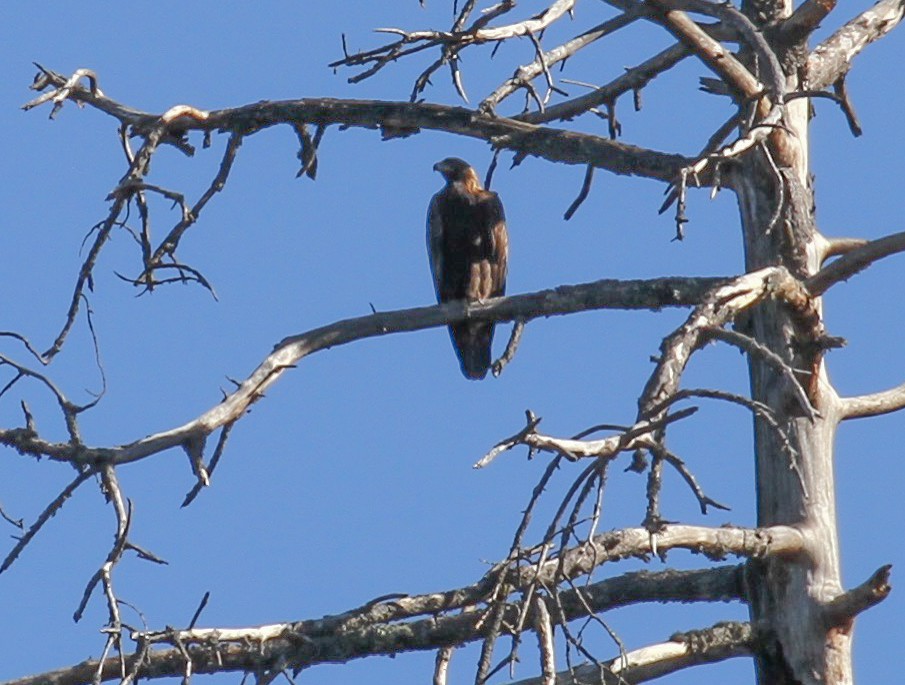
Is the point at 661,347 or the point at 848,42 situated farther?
the point at 848,42

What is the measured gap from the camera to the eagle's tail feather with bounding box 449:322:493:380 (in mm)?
8914

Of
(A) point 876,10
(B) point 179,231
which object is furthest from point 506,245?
(B) point 179,231

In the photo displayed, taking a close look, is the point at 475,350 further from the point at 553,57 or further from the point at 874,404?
the point at 874,404

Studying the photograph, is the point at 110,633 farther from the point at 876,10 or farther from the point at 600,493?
the point at 876,10

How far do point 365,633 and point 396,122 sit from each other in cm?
200

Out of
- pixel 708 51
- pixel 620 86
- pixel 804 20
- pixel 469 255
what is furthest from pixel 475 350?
pixel 708 51

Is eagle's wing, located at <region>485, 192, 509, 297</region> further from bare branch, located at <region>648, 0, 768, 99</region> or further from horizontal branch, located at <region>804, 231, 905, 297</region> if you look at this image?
horizontal branch, located at <region>804, 231, 905, 297</region>

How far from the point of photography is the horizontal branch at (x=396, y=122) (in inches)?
251

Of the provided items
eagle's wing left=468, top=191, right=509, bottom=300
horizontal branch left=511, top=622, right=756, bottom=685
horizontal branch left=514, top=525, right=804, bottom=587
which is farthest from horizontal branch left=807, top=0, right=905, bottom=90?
eagle's wing left=468, top=191, right=509, bottom=300

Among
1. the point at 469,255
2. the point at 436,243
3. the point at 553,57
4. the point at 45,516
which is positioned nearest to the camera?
the point at 45,516

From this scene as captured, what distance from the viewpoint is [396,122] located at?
21.5ft

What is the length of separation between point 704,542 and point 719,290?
0.82 metres

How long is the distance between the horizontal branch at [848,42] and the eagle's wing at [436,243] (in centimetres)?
291

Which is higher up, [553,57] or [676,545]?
[553,57]
